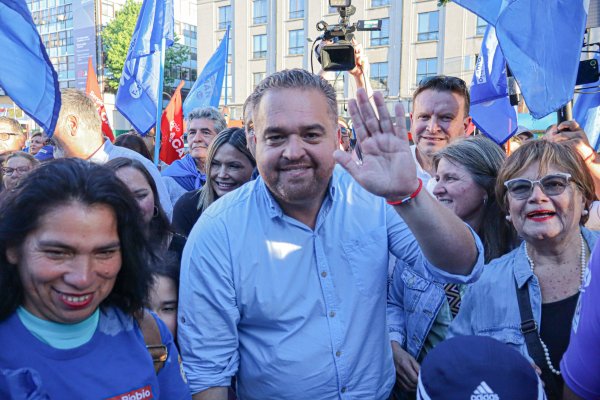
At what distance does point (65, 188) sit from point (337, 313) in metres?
0.98

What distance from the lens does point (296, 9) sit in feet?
104

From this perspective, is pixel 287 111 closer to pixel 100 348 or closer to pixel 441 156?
pixel 100 348

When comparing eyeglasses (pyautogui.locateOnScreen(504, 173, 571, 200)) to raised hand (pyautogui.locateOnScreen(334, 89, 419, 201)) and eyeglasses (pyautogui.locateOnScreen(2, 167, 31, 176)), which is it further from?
eyeglasses (pyautogui.locateOnScreen(2, 167, 31, 176))

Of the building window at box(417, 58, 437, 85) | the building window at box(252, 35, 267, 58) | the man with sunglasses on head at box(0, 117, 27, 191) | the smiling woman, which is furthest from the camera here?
the building window at box(252, 35, 267, 58)

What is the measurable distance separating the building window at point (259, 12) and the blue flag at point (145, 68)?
27514 mm

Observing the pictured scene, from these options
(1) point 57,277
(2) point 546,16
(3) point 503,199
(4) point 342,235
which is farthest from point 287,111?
(2) point 546,16

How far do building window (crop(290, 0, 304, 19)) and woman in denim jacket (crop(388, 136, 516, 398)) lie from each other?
30.5 meters

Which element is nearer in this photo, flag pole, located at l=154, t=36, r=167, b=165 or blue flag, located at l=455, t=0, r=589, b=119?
blue flag, located at l=455, t=0, r=589, b=119

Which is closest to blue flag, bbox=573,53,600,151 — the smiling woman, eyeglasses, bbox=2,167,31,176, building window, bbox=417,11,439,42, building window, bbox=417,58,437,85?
the smiling woman

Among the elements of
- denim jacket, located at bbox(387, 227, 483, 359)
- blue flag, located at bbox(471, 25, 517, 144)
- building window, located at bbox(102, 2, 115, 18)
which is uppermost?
building window, located at bbox(102, 2, 115, 18)

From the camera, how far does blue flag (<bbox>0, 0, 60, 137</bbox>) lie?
9.80 ft

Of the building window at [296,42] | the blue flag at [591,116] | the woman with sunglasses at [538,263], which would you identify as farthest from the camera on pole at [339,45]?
the building window at [296,42]

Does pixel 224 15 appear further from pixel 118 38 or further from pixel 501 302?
pixel 501 302

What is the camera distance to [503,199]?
2254 mm
